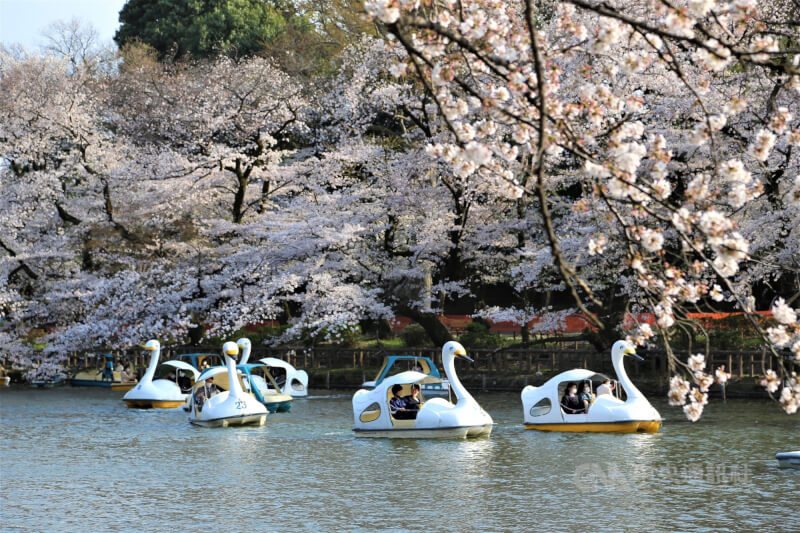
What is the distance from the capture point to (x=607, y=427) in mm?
20969

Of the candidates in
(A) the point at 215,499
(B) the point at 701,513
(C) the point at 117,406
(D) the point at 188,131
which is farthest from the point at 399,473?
(D) the point at 188,131

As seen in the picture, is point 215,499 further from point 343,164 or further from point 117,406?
point 343,164

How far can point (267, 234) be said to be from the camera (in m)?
33.0

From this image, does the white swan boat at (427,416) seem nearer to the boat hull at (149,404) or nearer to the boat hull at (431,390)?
the boat hull at (431,390)

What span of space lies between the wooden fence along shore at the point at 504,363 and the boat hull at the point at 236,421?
9.49 meters

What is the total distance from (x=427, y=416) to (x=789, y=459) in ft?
24.4

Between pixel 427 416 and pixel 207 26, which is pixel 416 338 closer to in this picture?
pixel 427 416

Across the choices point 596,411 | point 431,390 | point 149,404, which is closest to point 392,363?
point 431,390

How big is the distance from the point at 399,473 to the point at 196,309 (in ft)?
67.8

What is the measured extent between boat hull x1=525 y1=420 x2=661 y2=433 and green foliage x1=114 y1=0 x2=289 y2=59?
30.2 metres

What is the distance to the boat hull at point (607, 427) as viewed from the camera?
67.8ft

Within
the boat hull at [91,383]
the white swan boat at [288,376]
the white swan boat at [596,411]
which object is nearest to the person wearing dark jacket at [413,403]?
the white swan boat at [596,411]

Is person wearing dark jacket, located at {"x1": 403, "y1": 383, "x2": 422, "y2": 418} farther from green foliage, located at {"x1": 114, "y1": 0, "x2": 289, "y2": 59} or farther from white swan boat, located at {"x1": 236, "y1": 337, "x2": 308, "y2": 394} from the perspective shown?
green foliage, located at {"x1": 114, "y1": 0, "x2": 289, "y2": 59}

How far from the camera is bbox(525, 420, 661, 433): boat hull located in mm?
20672
